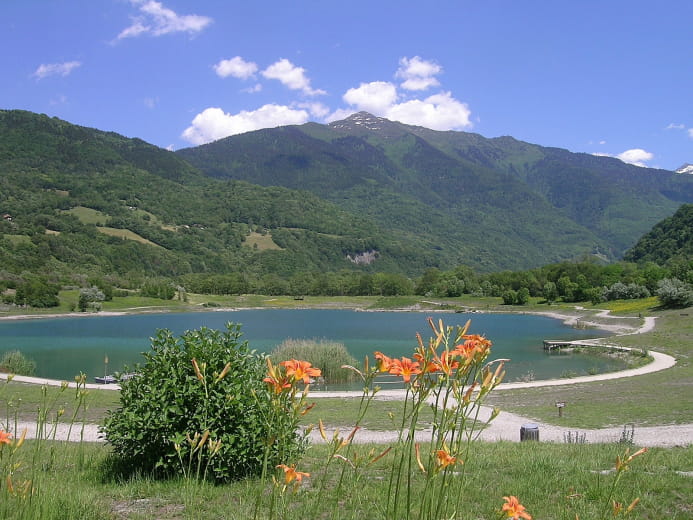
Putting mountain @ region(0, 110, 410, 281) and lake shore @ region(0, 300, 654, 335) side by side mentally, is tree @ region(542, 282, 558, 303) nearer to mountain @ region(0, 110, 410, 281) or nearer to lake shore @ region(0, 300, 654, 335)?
lake shore @ region(0, 300, 654, 335)

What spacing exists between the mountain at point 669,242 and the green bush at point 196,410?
111958 millimetres

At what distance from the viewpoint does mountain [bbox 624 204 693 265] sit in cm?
10727

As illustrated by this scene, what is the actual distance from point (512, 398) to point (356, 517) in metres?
15.4

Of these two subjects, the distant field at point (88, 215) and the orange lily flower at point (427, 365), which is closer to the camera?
the orange lily flower at point (427, 365)

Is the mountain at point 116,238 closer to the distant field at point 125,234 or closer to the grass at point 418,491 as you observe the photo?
the distant field at point 125,234

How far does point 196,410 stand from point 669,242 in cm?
12634

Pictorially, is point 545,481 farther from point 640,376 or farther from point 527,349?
point 527,349

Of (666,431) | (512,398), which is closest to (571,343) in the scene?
(512,398)

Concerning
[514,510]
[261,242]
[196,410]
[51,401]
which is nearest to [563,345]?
[51,401]

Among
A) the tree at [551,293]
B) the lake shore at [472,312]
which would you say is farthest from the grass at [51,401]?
the tree at [551,293]

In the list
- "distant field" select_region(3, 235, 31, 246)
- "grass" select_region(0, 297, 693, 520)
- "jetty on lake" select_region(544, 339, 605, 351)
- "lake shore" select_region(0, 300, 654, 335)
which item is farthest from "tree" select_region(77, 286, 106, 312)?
"grass" select_region(0, 297, 693, 520)

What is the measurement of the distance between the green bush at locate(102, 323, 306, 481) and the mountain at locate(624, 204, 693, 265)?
112m

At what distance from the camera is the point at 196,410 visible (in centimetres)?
537

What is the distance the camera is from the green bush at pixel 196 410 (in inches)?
210
